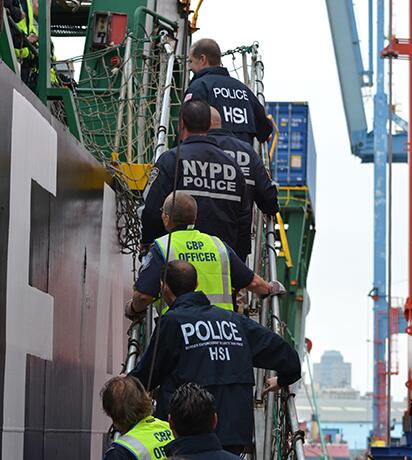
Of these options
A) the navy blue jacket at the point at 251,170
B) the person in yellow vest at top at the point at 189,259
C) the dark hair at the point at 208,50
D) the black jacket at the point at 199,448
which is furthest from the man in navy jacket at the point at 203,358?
the dark hair at the point at 208,50

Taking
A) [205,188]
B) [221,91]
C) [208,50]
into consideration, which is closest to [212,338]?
[205,188]

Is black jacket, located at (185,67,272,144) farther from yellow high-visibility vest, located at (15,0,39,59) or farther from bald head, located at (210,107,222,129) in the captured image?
yellow high-visibility vest, located at (15,0,39,59)

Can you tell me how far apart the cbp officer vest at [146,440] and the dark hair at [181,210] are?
1258 millimetres

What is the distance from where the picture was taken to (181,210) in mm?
5828

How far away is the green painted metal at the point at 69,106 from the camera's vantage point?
8.95 m

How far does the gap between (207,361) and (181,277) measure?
0.39 meters

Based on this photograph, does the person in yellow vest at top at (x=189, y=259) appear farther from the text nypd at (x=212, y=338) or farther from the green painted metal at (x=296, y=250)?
the green painted metal at (x=296, y=250)

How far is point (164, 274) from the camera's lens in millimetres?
5297

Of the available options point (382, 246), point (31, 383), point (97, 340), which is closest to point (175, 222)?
point (31, 383)

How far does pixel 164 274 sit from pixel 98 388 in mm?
4065

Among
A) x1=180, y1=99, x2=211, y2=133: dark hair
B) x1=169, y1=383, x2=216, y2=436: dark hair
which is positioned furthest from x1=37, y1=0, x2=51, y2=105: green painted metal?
x1=169, y1=383, x2=216, y2=436: dark hair

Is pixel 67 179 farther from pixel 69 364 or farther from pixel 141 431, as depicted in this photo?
pixel 141 431

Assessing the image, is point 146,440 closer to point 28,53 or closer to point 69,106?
point 69,106

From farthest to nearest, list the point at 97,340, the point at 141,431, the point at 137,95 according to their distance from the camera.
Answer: the point at 137,95 < the point at 97,340 < the point at 141,431
